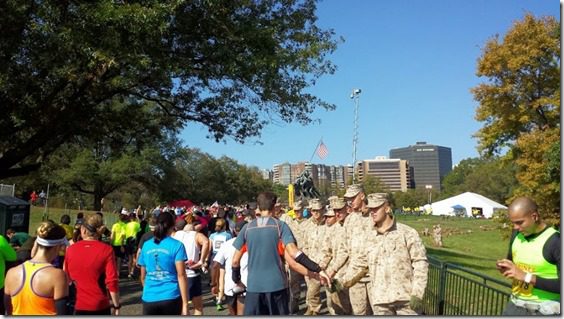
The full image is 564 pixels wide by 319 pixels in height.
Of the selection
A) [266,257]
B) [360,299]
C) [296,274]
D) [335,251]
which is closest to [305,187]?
[296,274]

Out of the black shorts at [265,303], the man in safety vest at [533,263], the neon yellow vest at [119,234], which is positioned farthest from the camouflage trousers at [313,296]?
the neon yellow vest at [119,234]

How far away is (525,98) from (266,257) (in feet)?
67.7

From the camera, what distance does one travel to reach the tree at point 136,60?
973 cm

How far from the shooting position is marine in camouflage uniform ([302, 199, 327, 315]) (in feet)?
26.7

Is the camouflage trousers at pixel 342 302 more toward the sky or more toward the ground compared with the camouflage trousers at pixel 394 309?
more toward the ground

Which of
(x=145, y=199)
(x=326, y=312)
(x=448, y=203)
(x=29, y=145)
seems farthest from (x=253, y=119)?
(x=448, y=203)

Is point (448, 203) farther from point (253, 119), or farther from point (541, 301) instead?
point (541, 301)

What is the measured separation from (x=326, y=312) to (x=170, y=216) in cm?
420

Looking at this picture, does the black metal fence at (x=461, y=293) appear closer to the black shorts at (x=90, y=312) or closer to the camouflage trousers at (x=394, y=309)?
the camouflage trousers at (x=394, y=309)

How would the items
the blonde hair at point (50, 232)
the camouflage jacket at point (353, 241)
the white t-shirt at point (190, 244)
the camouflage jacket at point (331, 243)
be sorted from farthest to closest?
the white t-shirt at point (190, 244) → the camouflage jacket at point (331, 243) → the camouflage jacket at point (353, 241) → the blonde hair at point (50, 232)

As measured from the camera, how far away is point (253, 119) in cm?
1447

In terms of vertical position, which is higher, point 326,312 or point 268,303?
point 268,303

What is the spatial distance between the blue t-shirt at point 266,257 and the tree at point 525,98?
17.1m

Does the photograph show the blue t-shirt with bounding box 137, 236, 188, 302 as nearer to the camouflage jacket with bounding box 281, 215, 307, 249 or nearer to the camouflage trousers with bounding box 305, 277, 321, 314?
the camouflage trousers with bounding box 305, 277, 321, 314
